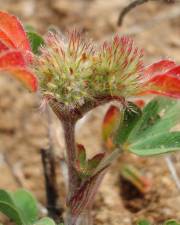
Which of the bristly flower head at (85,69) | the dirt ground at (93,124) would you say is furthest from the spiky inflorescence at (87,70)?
the dirt ground at (93,124)

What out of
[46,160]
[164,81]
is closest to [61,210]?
[46,160]

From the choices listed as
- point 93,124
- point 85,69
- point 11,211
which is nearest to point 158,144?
point 85,69

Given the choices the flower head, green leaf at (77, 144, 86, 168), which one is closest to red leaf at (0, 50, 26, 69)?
the flower head

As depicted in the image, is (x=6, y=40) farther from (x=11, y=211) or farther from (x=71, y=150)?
(x=11, y=211)

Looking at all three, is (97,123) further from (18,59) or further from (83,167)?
(18,59)

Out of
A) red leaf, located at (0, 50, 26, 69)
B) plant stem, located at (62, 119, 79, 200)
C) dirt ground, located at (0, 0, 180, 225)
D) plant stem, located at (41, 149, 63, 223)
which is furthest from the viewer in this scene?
dirt ground, located at (0, 0, 180, 225)

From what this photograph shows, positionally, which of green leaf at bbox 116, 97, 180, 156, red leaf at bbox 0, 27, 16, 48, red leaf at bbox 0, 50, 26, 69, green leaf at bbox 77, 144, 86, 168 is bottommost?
green leaf at bbox 77, 144, 86, 168

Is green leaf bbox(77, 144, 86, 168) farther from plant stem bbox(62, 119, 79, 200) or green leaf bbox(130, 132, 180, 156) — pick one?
green leaf bbox(130, 132, 180, 156)
